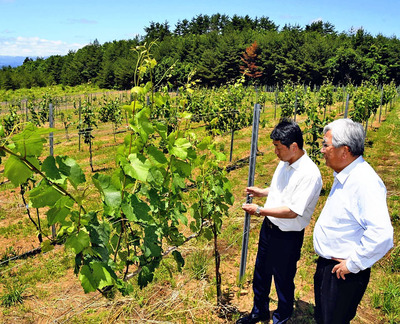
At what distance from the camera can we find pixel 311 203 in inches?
101

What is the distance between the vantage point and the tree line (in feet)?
159

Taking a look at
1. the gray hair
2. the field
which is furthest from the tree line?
the gray hair

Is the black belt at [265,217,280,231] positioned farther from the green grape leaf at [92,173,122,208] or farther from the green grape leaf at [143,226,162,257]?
the green grape leaf at [92,173,122,208]

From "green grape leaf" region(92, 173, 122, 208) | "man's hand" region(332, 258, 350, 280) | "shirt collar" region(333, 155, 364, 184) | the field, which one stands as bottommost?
the field

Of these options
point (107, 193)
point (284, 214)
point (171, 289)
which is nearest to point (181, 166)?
point (107, 193)

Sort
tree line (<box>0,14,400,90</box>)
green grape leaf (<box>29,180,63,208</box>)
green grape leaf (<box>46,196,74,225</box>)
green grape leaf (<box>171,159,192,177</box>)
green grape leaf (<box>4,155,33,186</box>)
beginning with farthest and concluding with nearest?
tree line (<box>0,14,400,90</box>)
green grape leaf (<box>171,159,192,177</box>)
green grape leaf (<box>46,196,74,225</box>)
green grape leaf (<box>29,180,63,208</box>)
green grape leaf (<box>4,155,33,186</box>)

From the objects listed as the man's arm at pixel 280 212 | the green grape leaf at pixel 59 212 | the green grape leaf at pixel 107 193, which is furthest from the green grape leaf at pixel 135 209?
the man's arm at pixel 280 212

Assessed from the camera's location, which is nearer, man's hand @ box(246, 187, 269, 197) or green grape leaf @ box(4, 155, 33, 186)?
green grape leaf @ box(4, 155, 33, 186)

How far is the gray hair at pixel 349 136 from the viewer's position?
79.6 inches

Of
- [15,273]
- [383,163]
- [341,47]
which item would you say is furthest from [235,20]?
[15,273]

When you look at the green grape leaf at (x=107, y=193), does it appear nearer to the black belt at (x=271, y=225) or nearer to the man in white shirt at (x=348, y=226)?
the man in white shirt at (x=348, y=226)

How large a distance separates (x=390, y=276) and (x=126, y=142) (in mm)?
3567

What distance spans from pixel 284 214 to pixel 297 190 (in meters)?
0.21

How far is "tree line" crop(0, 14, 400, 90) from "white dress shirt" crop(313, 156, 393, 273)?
138 feet
